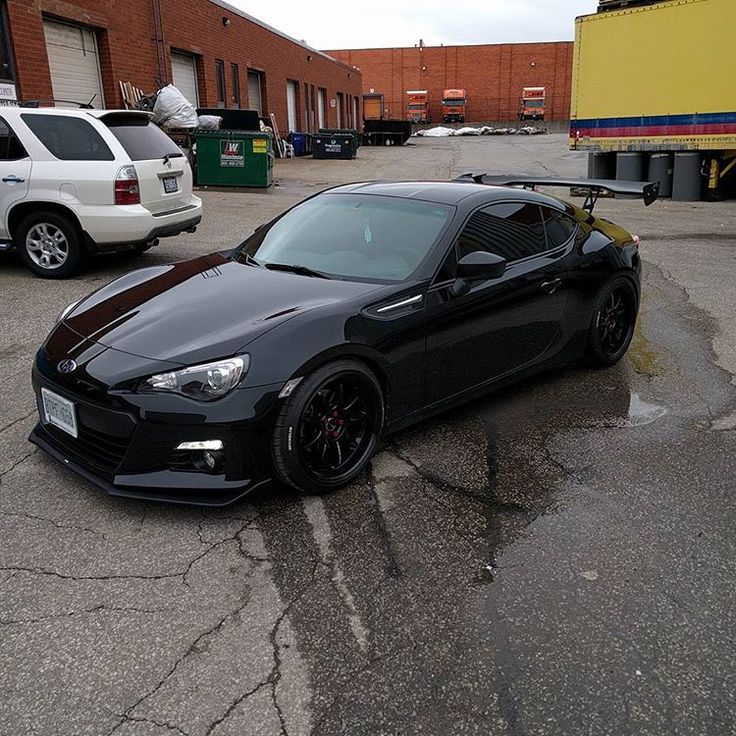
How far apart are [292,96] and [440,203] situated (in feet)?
105

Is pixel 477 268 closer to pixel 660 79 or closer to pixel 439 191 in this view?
pixel 439 191

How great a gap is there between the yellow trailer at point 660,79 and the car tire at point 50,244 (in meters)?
12.8

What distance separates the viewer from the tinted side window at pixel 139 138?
305 inches

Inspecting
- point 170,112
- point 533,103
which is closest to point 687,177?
point 170,112

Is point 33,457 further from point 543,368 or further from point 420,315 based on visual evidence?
point 543,368

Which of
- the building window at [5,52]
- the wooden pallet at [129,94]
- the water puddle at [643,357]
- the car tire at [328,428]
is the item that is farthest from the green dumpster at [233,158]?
the car tire at [328,428]

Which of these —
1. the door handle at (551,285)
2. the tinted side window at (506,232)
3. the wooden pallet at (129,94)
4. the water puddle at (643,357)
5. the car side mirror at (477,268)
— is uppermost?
the wooden pallet at (129,94)

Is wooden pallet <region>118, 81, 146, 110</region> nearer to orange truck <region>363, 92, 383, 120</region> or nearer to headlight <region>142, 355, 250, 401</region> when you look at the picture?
headlight <region>142, 355, 250, 401</region>

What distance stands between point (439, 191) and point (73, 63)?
1470 centimetres

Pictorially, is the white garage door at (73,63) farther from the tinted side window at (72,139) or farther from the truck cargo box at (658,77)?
the truck cargo box at (658,77)

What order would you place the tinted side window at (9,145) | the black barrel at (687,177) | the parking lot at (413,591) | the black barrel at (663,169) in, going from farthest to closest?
the black barrel at (663,169), the black barrel at (687,177), the tinted side window at (9,145), the parking lot at (413,591)

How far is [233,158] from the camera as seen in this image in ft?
56.7

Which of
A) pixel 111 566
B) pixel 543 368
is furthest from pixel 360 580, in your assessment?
pixel 543 368

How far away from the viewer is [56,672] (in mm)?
2377
